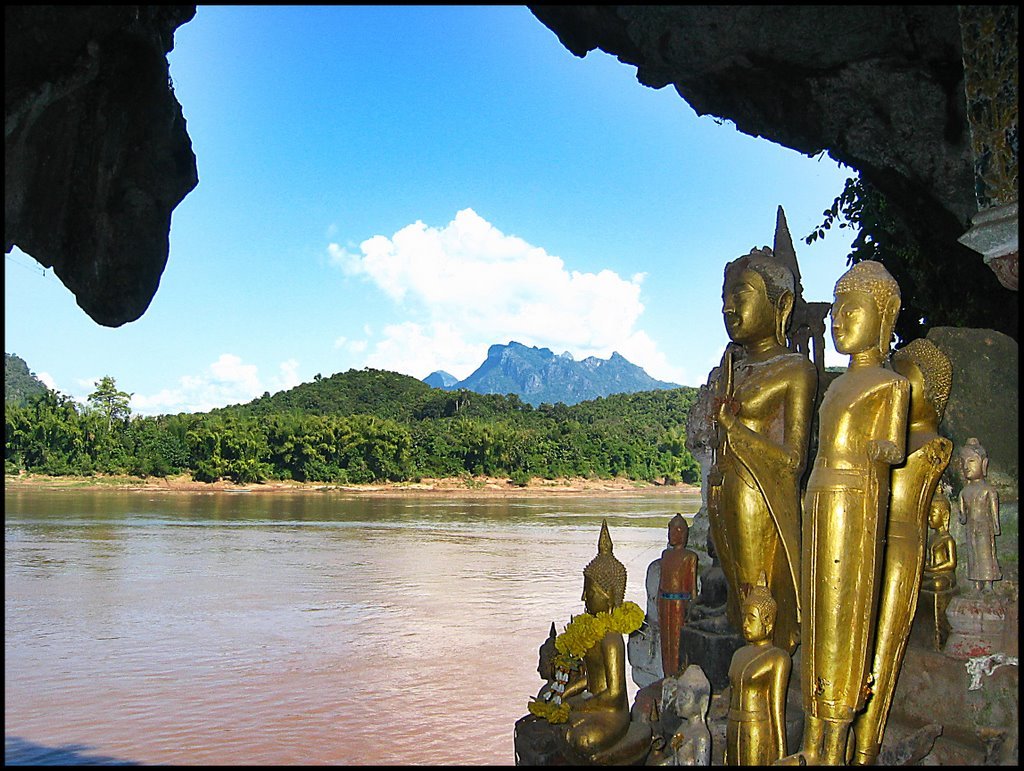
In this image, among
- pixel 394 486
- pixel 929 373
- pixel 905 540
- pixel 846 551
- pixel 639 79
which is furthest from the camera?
pixel 394 486

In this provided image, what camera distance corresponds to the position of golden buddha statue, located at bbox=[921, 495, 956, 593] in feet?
13.5

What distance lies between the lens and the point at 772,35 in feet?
16.2

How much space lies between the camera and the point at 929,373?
4238 mm

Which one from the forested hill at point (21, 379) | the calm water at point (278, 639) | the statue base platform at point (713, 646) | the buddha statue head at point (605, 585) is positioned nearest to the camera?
the buddha statue head at point (605, 585)

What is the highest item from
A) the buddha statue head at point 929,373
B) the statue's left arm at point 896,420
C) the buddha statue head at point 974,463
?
the buddha statue head at point 929,373

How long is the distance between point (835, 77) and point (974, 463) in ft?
8.13

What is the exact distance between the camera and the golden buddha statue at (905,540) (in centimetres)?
389

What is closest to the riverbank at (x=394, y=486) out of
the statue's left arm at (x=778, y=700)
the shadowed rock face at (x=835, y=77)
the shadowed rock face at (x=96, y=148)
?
the shadowed rock face at (x=96, y=148)

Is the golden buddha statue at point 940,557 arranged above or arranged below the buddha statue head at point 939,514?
below

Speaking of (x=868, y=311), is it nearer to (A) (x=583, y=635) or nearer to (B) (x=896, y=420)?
(B) (x=896, y=420)

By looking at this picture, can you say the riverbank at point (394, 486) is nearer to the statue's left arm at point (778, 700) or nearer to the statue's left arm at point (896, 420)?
the statue's left arm at point (778, 700)

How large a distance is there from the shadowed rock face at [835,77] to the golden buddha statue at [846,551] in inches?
82.5

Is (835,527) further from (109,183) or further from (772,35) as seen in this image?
(109,183)

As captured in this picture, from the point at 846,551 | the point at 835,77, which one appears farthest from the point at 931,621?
the point at 835,77
